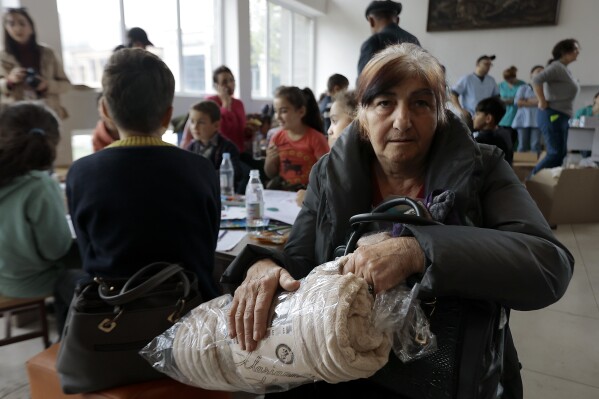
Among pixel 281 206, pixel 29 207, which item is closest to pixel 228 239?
pixel 281 206

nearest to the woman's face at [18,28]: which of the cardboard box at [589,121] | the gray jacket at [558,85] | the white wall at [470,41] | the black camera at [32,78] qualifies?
the black camera at [32,78]

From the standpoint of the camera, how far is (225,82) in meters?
4.24

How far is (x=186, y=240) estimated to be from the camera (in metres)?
1.22

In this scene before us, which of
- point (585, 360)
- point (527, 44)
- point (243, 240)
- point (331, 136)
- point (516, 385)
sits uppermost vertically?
point (527, 44)

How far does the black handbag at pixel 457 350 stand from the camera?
714mm

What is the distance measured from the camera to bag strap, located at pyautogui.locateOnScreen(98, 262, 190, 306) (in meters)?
0.99

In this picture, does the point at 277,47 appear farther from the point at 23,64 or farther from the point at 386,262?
the point at 386,262

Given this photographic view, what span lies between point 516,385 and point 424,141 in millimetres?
627

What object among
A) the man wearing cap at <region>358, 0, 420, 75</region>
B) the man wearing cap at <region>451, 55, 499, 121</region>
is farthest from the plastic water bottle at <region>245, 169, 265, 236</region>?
the man wearing cap at <region>451, 55, 499, 121</region>

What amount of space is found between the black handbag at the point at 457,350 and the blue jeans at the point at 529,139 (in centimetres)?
747

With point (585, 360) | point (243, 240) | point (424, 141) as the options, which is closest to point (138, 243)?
point (243, 240)

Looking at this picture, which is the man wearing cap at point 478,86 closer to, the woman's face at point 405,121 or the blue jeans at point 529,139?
the blue jeans at point 529,139

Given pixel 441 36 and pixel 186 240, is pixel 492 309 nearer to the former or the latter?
pixel 186 240

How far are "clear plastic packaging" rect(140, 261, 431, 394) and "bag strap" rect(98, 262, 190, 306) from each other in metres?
0.21
